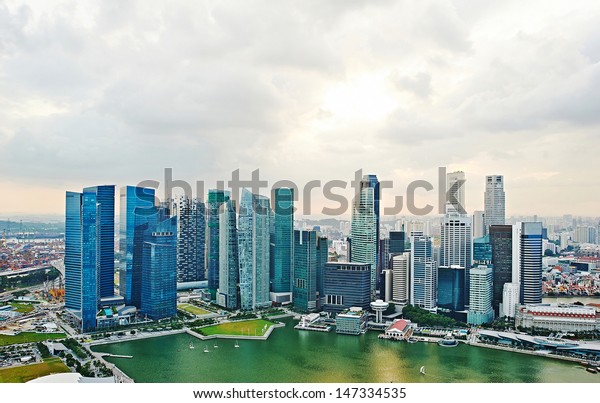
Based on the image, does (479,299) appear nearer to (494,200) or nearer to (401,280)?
(401,280)

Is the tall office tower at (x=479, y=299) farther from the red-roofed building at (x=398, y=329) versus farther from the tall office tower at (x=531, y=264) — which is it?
the red-roofed building at (x=398, y=329)

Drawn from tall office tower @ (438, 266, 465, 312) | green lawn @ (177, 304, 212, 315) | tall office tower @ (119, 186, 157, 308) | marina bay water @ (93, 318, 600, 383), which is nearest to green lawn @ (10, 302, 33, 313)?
tall office tower @ (119, 186, 157, 308)

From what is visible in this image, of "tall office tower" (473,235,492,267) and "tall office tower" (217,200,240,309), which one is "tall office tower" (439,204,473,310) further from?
"tall office tower" (217,200,240,309)

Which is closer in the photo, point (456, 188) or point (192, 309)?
point (192, 309)

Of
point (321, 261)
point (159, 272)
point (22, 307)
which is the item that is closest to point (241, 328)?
point (159, 272)

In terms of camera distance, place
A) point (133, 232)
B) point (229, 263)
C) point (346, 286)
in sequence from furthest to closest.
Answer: point (229, 263) → point (133, 232) → point (346, 286)
